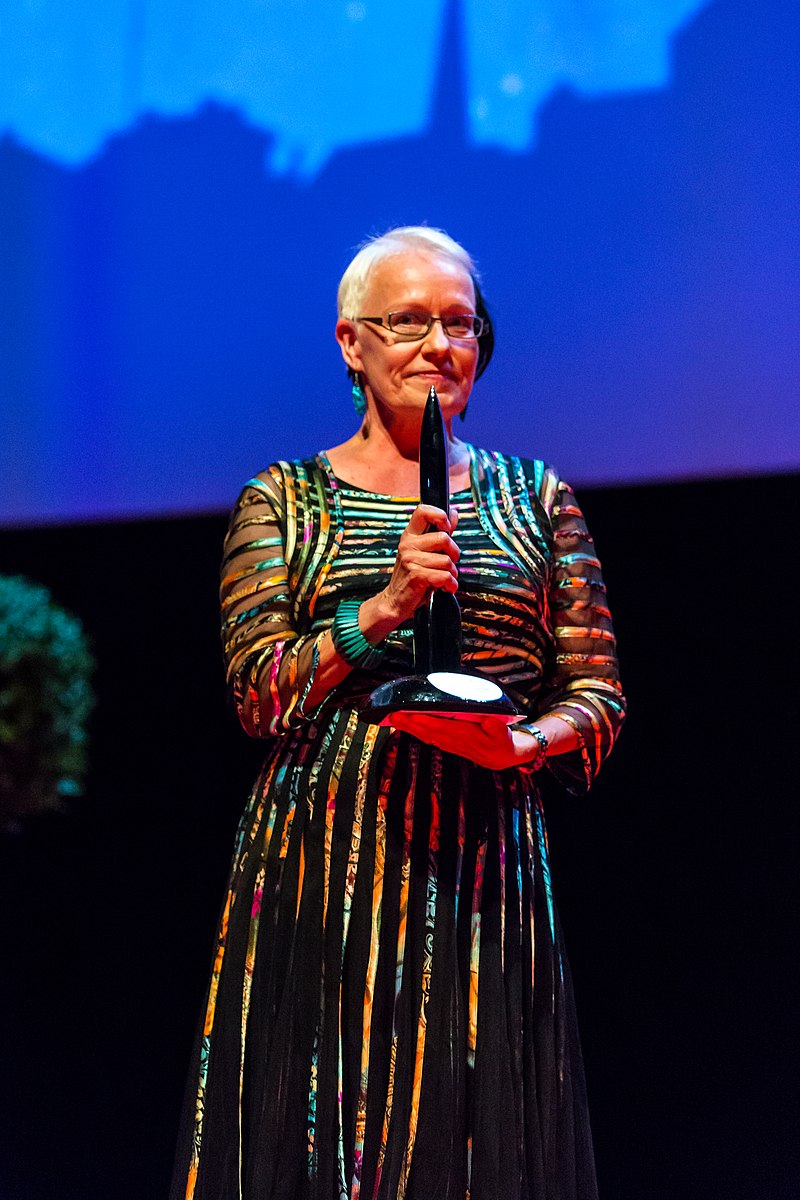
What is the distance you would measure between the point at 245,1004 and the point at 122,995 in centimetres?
92

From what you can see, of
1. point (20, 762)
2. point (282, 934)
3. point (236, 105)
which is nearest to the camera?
point (282, 934)

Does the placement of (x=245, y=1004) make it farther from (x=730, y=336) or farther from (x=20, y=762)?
(x=730, y=336)

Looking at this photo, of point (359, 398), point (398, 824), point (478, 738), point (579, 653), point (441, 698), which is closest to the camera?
point (441, 698)

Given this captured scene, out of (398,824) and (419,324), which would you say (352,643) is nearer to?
(398,824)

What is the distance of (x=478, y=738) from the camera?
1395mm

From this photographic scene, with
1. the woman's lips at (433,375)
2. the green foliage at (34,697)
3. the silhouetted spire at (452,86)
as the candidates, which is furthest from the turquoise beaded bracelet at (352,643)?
the silhouetted spire at (452,86)

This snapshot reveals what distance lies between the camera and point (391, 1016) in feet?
4.75

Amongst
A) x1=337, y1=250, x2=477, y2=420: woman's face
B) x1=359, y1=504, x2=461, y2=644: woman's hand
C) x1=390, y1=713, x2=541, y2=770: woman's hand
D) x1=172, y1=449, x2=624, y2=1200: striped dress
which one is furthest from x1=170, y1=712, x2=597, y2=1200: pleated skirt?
x1=337, y1=250, x2=477, y2=420: woman's face

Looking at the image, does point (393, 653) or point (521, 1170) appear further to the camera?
point (393, 653)

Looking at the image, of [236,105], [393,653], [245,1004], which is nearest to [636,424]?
[393,653]

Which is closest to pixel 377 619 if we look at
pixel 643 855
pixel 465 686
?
pixel 465 686

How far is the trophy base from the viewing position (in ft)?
4.18

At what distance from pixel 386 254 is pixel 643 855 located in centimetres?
99

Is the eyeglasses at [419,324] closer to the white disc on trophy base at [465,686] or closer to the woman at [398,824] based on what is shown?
the woman at [398,824]
